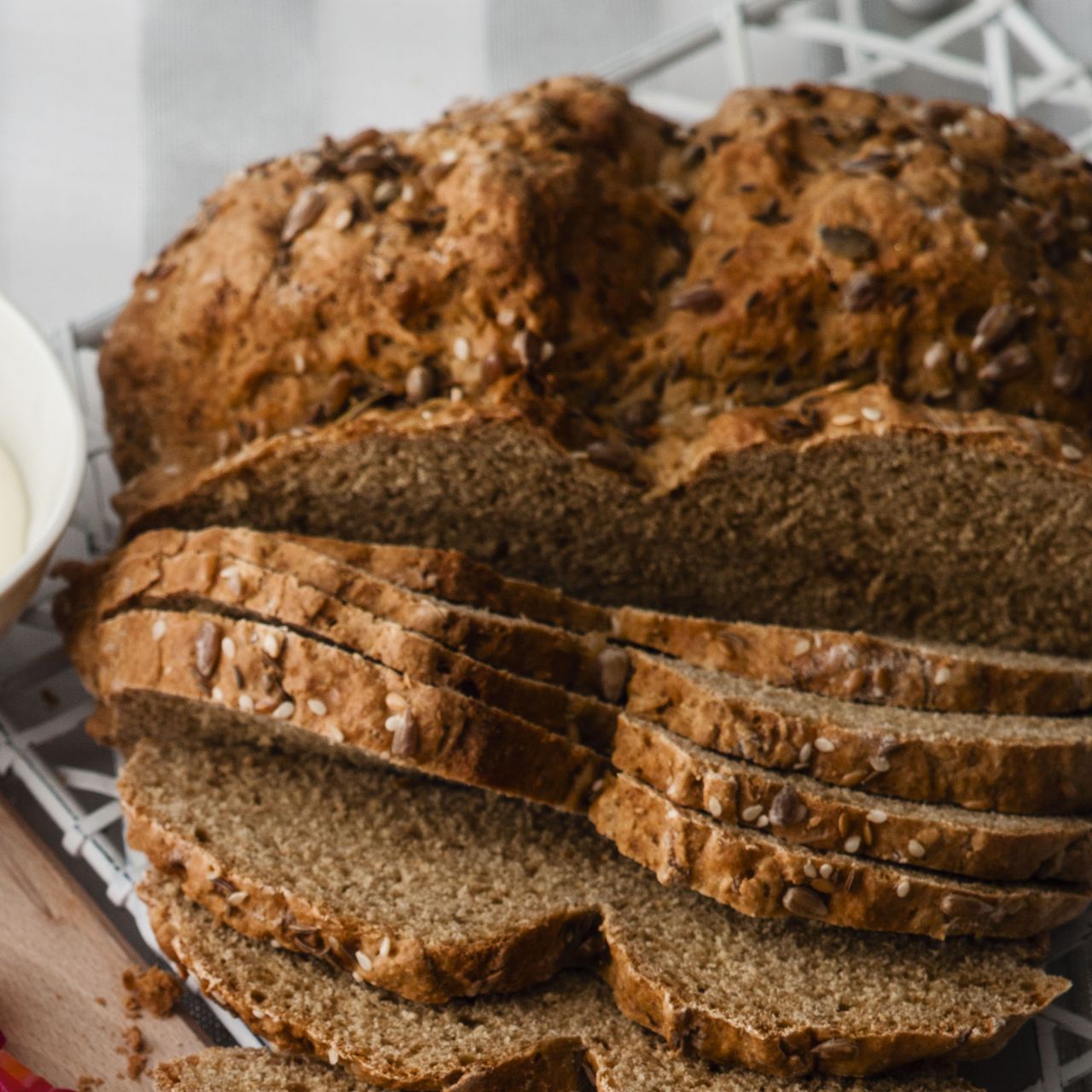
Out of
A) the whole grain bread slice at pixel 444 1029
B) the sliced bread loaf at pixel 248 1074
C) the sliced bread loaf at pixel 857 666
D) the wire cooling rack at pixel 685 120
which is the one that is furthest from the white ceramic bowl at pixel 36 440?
the sliced bread loaf at pixel 857 666

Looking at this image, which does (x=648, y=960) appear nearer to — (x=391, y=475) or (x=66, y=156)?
(x=391, y=475)

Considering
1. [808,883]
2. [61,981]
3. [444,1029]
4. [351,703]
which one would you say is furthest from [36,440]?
[808,883]

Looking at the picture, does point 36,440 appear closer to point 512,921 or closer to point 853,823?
point 512,921

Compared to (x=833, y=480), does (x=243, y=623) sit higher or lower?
higher

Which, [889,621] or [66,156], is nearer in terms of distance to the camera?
[889,621]

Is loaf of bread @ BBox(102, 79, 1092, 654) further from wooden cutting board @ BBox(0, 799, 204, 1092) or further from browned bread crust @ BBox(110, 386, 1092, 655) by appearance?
wooden cutting board @ BBox(0, 799, 204, 1092)

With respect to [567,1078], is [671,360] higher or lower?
higher

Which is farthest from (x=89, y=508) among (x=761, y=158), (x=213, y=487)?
(x=761, y=158)
